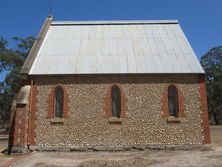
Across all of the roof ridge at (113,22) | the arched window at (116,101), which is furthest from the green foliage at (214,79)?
the arched window at (116,101)

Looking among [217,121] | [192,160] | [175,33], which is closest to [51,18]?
[175,33]

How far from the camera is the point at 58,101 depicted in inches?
731

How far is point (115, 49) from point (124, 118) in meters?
6.08

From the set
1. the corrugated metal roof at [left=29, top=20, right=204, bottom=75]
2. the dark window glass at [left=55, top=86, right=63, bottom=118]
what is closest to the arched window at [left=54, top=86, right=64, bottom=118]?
the dark window glass at [left=55, top=86, right=63, bottom=118]

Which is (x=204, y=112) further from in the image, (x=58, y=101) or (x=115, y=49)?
(x=58, y=101)

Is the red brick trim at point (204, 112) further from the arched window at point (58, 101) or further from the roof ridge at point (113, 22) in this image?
the arched window at point (58, 101)

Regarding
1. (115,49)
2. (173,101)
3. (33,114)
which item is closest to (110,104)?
(173,101)

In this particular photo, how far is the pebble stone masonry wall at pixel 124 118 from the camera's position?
17703 millimetres

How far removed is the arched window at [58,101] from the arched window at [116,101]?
361 cm

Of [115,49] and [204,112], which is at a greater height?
[115,49]

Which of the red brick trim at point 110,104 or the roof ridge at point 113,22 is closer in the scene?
the red brick trim at point 110,104

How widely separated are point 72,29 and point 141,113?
10672 mm

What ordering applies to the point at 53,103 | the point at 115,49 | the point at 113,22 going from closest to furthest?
1. the point at 53,103
2. the point at 115,49
3. the point at 113,22

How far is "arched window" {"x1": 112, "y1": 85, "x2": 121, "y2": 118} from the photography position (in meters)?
18.3
